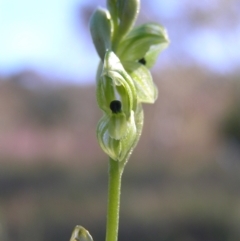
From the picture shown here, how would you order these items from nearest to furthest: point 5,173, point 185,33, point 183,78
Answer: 1. point 5,173
2. point 185,33
3. point 183,78

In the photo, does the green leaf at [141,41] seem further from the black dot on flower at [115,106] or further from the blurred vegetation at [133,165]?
the blurred vegetation at [133,165]

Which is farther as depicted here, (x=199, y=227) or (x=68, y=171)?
(x=68, y=171)

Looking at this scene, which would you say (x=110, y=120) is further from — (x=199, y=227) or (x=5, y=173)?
(x=5, y=173)

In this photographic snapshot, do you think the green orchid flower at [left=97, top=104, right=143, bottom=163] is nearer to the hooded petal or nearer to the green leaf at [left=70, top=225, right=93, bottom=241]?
the hooded petal

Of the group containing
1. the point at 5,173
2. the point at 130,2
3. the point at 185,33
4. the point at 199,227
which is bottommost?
the point at 199,227

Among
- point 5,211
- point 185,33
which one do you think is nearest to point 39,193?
point 5,211

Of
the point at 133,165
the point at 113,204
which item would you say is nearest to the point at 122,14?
the point at 113,204

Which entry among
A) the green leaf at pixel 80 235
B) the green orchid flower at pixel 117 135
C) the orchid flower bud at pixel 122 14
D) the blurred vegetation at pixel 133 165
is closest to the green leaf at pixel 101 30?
the orchid flower bud at pixel 122 14

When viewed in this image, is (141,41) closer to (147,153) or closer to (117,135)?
(117,135)
